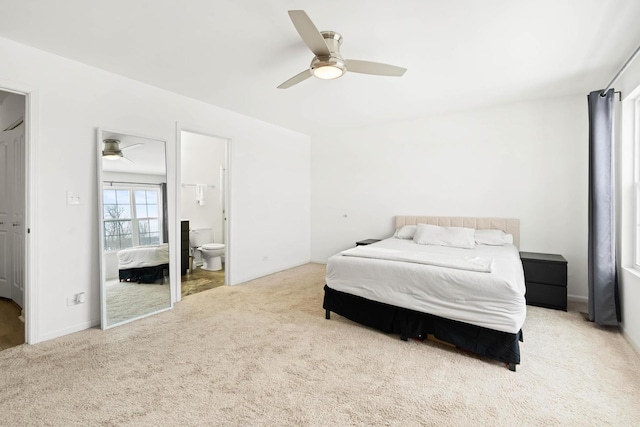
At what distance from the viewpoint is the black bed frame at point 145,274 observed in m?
3.15

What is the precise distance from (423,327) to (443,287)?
0.39 metres

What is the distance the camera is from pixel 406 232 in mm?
4480

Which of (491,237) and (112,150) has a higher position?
(112,150)

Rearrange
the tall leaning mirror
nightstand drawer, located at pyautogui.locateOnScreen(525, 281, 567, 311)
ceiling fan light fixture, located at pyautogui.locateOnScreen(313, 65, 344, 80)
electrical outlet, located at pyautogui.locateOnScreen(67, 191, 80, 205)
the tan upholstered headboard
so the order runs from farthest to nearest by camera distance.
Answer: the tan upholstered headboard → nightstand drawer, located at pyautogui.locateOnScreen(525, 281, 567, 311) → the tall leaning mirror → electrical outlet, located at pyautogui.locateOnScreen(67, 191, 80, 205) → ceiling fan light fixture, located at pyautogui.locateOnScreen(313, 65, 344, 80)

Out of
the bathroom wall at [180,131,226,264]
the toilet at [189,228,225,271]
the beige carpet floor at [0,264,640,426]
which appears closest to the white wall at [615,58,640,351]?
the beige carpet floor at [0,264,640,426]

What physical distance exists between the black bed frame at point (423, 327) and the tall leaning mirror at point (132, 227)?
1.94m

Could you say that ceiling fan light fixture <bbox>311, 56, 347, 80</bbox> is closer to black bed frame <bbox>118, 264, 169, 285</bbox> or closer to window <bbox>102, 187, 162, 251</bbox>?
window <bbox>102, 187, 162, 251</bbox>

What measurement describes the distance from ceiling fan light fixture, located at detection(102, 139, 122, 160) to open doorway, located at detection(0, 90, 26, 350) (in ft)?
3.48

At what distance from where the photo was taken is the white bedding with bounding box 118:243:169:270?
3.14m

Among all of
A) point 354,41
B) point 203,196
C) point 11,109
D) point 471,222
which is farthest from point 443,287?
point 11,109

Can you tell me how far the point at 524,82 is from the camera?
10.8 ft

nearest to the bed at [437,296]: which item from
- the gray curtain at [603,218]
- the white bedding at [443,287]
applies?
the white bedding at [443,287]

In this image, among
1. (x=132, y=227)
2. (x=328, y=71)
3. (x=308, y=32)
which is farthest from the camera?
(x=132, y=227)

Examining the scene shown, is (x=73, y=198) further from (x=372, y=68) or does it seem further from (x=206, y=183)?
(x=206, y=183)
